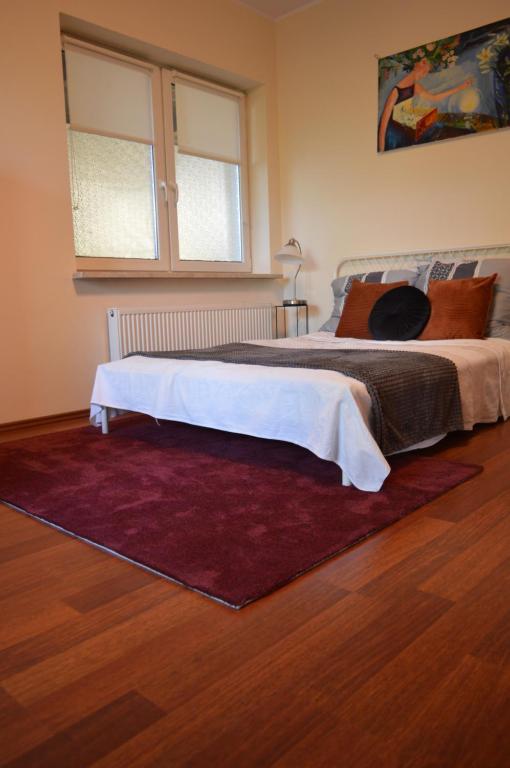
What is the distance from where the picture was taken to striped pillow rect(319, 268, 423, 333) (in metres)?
3.86

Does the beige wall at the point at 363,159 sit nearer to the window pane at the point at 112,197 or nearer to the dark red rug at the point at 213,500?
the window pane at the point at 112,197

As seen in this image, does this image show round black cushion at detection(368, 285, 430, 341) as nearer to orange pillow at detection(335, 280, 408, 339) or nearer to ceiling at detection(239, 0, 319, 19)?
orange pillow at detection(335, 280, 408, 339)

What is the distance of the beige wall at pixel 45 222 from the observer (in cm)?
335

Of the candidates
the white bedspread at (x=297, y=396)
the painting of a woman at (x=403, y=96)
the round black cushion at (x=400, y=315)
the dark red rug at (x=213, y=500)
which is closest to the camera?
the dark red rug at (x=213, y=500)

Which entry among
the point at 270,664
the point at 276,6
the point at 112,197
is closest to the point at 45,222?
the point at 112,197

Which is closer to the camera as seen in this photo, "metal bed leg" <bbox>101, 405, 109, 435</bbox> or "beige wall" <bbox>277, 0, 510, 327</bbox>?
"metal bed leg" <bbox>101, 405, 109, 435</bbox>

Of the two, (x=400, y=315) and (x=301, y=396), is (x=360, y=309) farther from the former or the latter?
(x=301, y=396)

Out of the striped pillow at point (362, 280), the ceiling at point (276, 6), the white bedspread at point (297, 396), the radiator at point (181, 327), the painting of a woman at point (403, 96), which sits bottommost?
the white bedspread at point (297, 396)

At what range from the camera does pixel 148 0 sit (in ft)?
12.8

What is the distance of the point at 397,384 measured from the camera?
232 cm

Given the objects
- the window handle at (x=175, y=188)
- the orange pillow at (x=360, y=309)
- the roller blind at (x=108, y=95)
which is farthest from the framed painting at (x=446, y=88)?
the roller blind at (x=108, y=95)

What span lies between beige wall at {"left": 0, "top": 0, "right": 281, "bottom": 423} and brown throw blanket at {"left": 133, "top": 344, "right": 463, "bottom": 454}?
1.06 metres

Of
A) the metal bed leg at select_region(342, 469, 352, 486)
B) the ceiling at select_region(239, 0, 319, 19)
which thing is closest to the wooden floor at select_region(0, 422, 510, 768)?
the metal bed leg at select_region(342, 469, 352, 486)

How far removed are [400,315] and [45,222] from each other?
2172 millimetres
